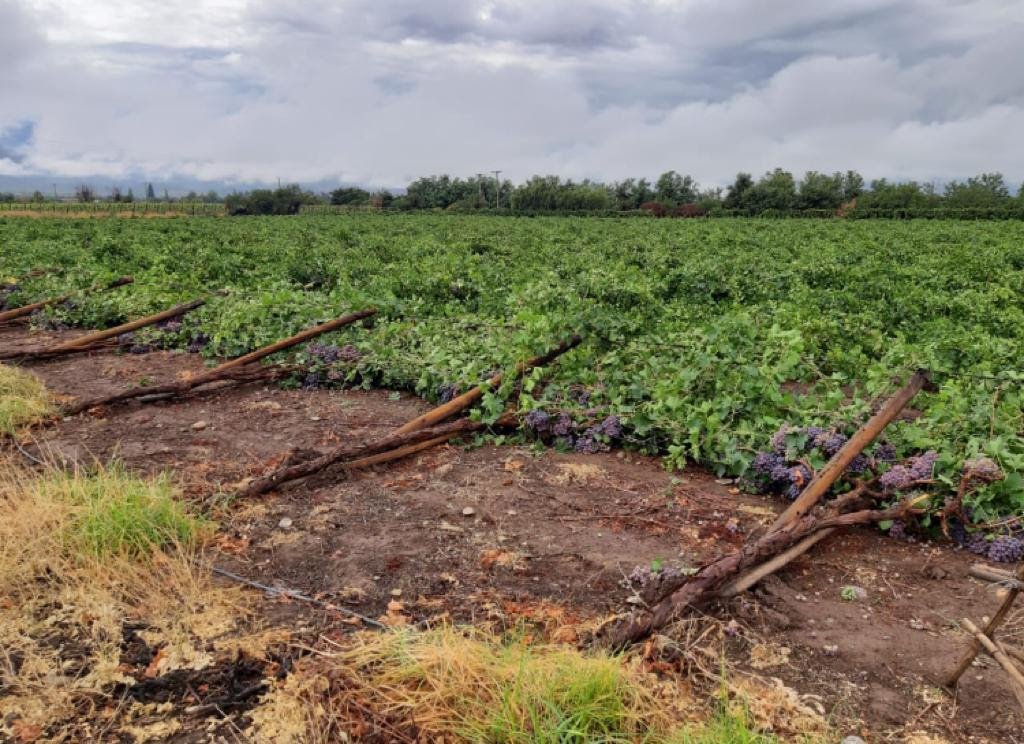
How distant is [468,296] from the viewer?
11273 mm

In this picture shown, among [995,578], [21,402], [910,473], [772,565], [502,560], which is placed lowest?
[502,560]

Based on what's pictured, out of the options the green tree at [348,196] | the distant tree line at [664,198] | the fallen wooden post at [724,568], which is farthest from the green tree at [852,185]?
the fallen wooden post at [724,568]

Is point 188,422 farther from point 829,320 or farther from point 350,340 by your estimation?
point 829,320

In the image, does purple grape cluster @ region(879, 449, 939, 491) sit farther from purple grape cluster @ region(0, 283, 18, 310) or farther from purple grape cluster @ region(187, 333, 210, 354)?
purple grape cluster @ region(0, 283, 18, 310)

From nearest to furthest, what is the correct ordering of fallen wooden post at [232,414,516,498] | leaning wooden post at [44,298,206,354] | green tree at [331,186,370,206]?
fallen wooden post at [232,414,516,498] → leaning wooden post at [44,298,206,354] → green tree at [331,186,370,206]

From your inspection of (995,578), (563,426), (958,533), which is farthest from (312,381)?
(995,578)

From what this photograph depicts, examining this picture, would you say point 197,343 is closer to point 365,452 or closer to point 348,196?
point 365,452

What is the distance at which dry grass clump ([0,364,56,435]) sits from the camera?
5.82 m

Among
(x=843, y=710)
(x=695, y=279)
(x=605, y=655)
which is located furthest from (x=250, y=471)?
(x=695, y=279)

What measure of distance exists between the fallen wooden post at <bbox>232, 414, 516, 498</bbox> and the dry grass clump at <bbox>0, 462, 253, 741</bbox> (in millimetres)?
633

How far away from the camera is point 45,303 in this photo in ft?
35.3

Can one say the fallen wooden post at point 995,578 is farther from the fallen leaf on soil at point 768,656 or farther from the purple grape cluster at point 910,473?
the purple grape cluster at point 910,473

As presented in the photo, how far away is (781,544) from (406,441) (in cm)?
261

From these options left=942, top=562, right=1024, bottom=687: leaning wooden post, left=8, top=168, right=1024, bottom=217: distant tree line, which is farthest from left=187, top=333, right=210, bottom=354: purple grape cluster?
left=8, top=168, right=1024, bottom=217: distant tree line
